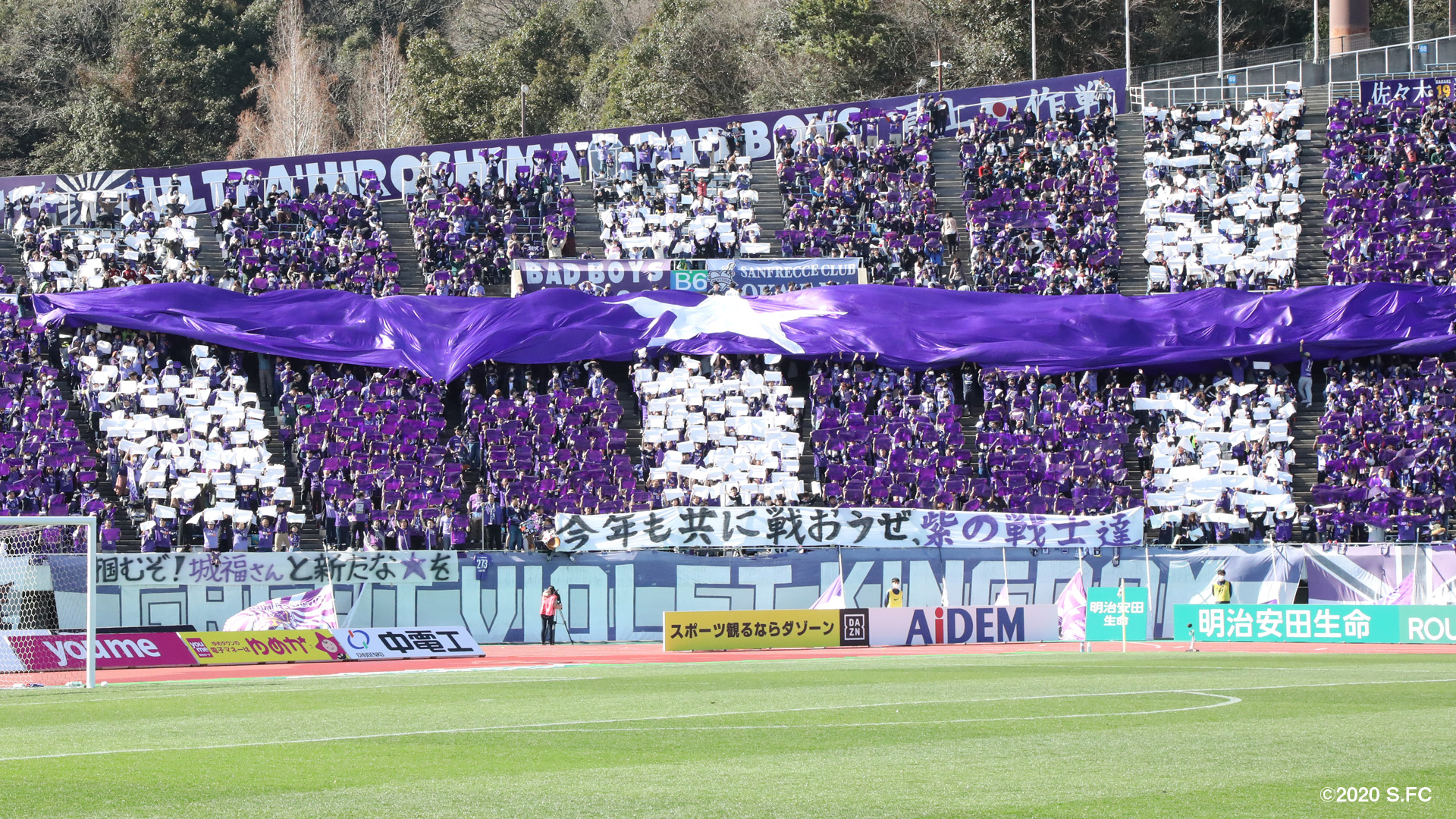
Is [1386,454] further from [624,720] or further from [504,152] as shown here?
[624,720]

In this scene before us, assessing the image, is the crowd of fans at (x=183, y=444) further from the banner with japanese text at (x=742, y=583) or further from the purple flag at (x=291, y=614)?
the purple flag at (x=291, y=614)

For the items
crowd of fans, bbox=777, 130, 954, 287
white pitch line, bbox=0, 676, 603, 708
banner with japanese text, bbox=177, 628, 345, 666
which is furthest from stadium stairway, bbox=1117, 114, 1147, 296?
white pitch line, bbox=0, 676, 603, 708

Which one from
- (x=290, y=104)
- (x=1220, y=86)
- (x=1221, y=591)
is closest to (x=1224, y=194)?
(x=1220, y=86)

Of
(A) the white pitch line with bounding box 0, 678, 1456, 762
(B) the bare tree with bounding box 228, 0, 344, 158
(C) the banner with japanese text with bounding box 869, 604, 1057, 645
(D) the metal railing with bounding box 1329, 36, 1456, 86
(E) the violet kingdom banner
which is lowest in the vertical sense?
(C) the banner with japanese text with bounding box 869, 604, 1057, 645

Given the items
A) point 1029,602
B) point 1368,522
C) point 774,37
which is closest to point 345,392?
point 1029,602

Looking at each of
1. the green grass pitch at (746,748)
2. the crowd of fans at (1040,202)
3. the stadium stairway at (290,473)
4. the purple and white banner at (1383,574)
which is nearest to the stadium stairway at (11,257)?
the stadium stairway at (290,473)

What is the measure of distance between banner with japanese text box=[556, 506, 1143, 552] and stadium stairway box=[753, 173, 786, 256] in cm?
1187

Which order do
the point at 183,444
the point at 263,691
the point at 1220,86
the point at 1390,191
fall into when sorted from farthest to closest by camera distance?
1. the point at 1220,86
2. the point at 1390,191
3. the point at 183,444
4. the point at 263,691

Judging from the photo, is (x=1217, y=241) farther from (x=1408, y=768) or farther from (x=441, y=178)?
(x=1408, y=768)

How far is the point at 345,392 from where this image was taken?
3575 centimetres

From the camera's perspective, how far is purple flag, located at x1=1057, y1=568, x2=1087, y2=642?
29328 mm

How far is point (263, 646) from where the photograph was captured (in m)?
25.6

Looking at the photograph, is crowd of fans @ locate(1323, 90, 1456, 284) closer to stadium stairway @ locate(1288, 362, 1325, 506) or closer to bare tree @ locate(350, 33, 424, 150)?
stadium stairway @ locate(1288, 362, 1325, 506)

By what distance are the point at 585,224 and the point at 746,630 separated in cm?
1813
